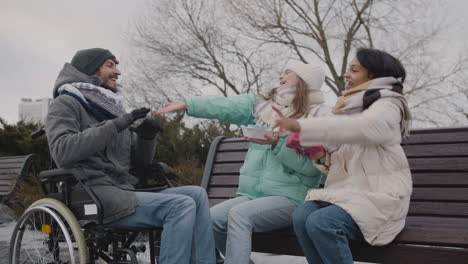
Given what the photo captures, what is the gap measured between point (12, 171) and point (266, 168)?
590cm

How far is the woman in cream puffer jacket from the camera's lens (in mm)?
2543

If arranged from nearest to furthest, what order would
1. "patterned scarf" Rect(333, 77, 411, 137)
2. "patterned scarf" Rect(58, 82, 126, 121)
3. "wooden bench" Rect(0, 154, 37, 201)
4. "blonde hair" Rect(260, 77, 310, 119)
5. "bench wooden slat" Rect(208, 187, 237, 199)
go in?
"patterned scarf" Rect(333, 77, 411, 137) → "patterned scarf" Rect(58, 82, 126, 121) → "blonde hair" Rect(260, 77, 310, 119) → "bench wooden slat" Rect(208, 187, 237, 199) → "wooden bench" Rect(0, 154, 37, 201)

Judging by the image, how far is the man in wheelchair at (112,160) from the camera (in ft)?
9.47

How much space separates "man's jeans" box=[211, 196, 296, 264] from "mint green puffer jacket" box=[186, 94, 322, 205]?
84 millimetres

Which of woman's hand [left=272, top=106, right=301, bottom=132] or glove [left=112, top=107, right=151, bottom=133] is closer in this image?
woman's hand [left=272, top=106, right=301, bottom=132]

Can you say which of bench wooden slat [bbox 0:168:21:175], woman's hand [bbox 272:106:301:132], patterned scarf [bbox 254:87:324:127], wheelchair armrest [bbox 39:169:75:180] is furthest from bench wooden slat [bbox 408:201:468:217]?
bench wooden slat [bbox 0:168:21:175]

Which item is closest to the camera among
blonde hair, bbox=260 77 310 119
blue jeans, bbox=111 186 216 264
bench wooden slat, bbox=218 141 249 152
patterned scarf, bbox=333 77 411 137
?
patterned scarf, bbox=333 77 411 137

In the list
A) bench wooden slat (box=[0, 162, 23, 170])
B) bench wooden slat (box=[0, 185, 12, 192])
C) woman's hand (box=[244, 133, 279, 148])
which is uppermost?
woman's hand (box=[244, 133, 279, 148])

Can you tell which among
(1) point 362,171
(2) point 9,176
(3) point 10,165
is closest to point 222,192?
(1) point 362,171

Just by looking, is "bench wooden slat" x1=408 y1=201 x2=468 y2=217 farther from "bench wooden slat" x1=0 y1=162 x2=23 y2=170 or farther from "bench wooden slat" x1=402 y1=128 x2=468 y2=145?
"bench wooden slat" x1=0 y1=162 x2=23 y2=170

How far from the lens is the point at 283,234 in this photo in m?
3.09

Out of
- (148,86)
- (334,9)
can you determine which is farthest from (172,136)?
(148,86)

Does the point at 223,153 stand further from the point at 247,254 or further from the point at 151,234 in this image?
the point at 247,254

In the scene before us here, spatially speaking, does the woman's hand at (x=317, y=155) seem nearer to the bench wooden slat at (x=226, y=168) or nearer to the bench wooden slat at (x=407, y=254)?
the bench wooden slat at (x=407, y=254)
